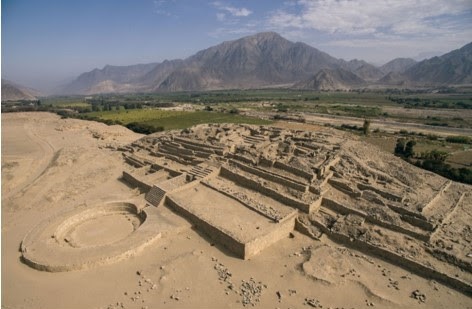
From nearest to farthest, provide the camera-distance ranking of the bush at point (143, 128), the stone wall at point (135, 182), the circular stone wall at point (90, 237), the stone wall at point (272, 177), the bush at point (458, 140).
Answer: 1. the circular stone wall at point (90, 237)
2. the stone wall at point (272, 177)
3. the stone wall at point (135, 182)
4. the bush at point (458, 140)
5. the bush at point (143, 128)

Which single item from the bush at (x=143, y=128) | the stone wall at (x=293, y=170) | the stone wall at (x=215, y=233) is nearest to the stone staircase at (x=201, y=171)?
the stone wall at (x=215, y=233)

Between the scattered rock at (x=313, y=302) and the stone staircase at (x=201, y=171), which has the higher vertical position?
the stone staircase at (x=201, y=171)

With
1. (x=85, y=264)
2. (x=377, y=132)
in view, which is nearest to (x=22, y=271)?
(x=85, y=264)

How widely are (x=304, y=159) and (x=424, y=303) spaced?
539 inches

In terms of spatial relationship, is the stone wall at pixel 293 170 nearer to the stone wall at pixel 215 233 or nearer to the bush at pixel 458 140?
the stone wall at pixel 215 233

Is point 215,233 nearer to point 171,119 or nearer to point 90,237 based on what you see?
Answer: point 90,237

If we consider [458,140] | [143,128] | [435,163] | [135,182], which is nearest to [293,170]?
[135,182]

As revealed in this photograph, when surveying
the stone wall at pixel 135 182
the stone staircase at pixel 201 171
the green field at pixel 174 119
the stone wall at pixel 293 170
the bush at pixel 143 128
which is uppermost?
the stone wall at pixel 293 170

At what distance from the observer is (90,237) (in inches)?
770

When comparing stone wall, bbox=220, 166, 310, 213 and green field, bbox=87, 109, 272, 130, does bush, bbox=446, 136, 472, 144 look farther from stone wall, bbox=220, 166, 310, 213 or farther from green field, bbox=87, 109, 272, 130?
stone wall, bbox=220, 166, 310, 213

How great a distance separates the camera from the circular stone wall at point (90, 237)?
54.2 ft

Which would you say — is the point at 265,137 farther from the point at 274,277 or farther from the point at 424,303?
the point at 424,303

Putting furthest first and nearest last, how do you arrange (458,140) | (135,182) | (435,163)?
1. (458,140)
2. (435,163)
3. (135,182)

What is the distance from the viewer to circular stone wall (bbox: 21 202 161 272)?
54.2 feet
